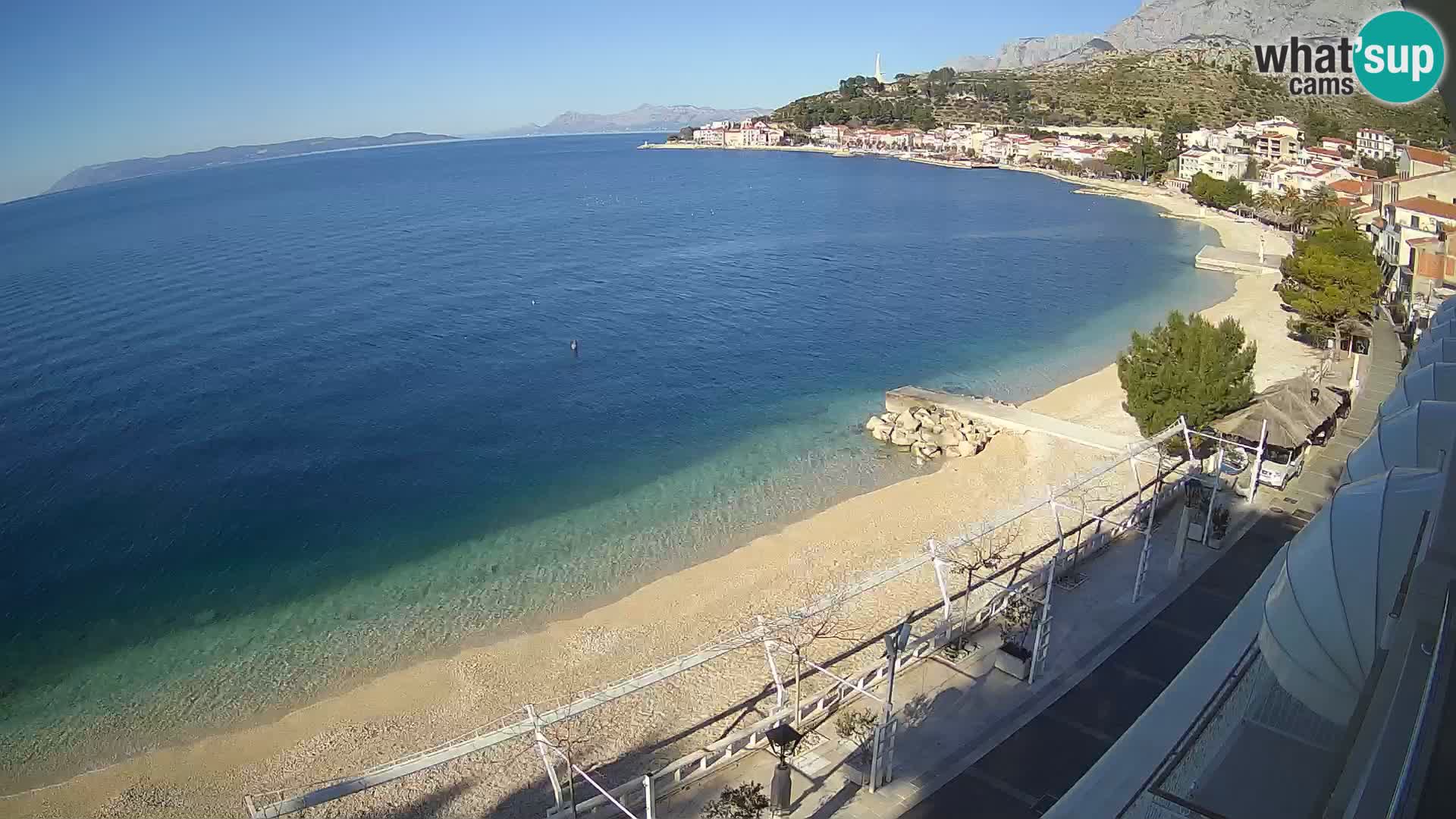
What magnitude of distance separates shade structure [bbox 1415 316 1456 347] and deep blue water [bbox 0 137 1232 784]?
481 inches

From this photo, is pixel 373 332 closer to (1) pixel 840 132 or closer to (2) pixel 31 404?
(2) pixel 31 404

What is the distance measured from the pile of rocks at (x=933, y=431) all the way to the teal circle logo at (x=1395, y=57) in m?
14.5

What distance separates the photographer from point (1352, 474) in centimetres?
1086

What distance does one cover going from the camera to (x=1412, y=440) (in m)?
9.85

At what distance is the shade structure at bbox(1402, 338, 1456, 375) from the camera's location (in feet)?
43.8

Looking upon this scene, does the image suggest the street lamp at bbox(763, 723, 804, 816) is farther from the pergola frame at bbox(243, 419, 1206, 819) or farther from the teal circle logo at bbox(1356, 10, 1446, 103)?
the teal circle logo at bbox(1356, 10, 1446, 103)

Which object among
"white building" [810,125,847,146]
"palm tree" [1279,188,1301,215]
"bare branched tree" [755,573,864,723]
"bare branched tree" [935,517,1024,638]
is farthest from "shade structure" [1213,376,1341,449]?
"white building" [810,125,847,146]

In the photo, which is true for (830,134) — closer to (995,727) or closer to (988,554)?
(988,554)

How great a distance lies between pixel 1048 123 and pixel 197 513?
138 meters

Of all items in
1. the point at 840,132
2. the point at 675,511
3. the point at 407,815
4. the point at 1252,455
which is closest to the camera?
the point at 407,815

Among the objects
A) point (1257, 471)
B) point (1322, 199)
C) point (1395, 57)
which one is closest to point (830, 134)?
point (1322, 199)

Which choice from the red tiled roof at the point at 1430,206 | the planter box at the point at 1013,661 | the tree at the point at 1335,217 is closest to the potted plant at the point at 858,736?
the planter box at the point at 1013,661

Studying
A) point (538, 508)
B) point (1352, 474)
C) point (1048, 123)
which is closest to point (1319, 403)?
point (1352, 474)

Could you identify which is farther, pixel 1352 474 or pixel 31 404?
pixel 31 404
